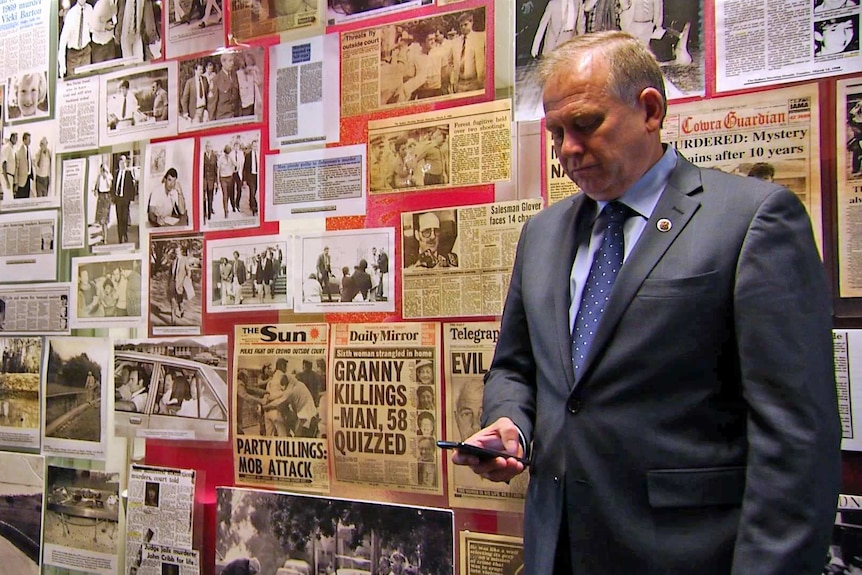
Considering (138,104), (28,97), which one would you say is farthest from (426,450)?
(28,97)

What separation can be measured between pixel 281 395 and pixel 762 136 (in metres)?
1.16

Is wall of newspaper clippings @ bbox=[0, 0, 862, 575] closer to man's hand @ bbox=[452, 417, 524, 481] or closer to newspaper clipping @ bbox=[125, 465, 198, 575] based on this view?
newspaper clipping @ bbox=[125, 465, 198, 575]

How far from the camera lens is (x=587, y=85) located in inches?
41.1

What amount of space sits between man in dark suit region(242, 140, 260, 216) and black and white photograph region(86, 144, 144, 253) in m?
0.34

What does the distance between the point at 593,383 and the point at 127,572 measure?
148 centimetres

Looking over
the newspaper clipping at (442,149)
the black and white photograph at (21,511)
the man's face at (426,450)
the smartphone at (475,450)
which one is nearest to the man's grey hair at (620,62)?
the newspaper clipping at (442,149)

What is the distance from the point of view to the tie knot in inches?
43.3

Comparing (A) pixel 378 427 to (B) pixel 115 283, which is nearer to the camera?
(A) pixel 378 427

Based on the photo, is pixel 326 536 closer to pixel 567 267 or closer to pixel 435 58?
pixel 567 267

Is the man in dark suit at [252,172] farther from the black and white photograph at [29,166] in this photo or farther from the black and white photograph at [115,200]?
the black and white photograph at [29,166]

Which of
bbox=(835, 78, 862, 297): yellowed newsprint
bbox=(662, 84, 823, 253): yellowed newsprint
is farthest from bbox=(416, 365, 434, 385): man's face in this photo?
bbox=(835, 78, 862, 297): yellowed newsprint

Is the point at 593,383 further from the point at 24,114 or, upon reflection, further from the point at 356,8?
the point at 24,114

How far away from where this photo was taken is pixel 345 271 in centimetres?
167

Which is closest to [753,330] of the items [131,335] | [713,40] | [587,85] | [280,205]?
[587,85]
